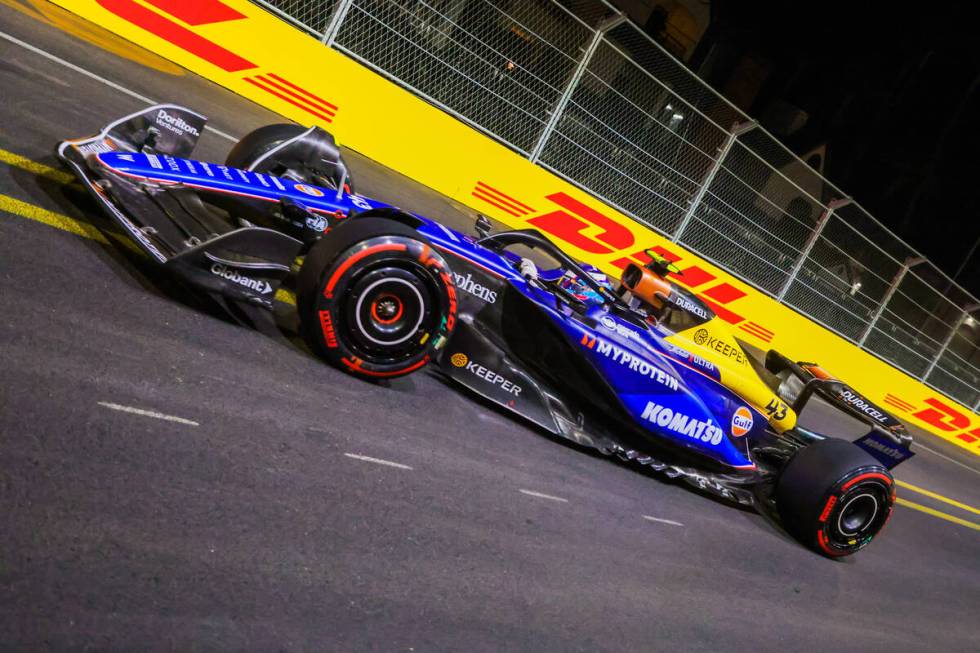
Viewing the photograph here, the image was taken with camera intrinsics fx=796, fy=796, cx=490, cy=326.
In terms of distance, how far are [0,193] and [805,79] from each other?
2362cm

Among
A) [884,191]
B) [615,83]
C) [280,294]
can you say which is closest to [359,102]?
[615,83]

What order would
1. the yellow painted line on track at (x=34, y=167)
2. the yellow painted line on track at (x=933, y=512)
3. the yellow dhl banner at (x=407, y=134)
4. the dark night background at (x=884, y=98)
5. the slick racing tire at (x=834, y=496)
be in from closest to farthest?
the yellow painted line on track at (x=34, y=167)
the slick racing tire at (x=834, y=496)
the yellow dhl banner at (x=407, y=134)
the yellow painted line on track at (x=933, y=512)
the dark night background at (x=884, y=98)

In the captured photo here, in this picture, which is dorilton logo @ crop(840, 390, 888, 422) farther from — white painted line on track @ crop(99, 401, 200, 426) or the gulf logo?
white painted line on track @ crop(99, 401, 200, 426)

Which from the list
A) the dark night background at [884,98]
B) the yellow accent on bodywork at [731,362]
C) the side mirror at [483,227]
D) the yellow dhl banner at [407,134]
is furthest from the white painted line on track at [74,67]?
the dark night background at [884,98]

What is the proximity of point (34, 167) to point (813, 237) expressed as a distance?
12505 millimetres

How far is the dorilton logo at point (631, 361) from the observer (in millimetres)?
5559

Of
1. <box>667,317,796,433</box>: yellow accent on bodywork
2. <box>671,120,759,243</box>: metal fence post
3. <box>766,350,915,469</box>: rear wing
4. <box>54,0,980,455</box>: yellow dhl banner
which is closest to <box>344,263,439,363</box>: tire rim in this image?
<box>667,317,796,433</box>: yellow accent on bodywork

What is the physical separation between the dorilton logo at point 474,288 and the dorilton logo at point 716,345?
1983mm

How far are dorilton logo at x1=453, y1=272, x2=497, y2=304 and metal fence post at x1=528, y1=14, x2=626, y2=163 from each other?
6.64m

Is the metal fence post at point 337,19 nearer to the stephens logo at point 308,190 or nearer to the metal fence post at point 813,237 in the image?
the stephens logo at point 308,190

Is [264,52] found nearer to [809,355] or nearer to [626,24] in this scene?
[626,24]

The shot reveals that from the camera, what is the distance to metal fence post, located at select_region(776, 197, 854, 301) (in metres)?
13.9

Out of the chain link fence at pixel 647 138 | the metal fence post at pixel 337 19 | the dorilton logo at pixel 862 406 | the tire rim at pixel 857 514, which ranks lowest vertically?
the tire rim at pixel 857 514

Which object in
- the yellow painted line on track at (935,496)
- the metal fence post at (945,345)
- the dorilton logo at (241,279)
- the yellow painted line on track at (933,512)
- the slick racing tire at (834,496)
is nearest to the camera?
the dorilton logo at (241,279)
